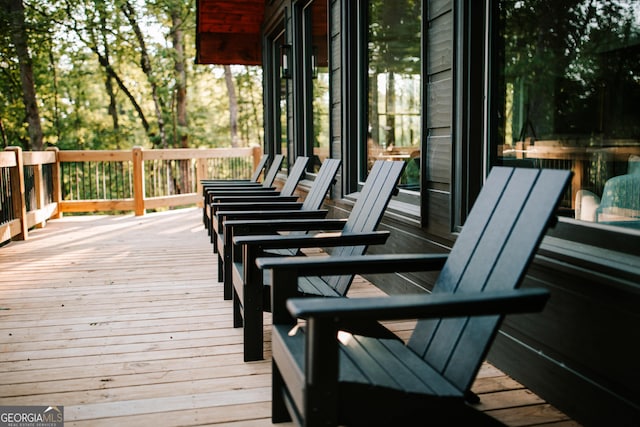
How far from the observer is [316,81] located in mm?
5672

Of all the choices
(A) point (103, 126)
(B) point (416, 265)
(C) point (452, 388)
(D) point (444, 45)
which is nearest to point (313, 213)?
(D) point (444, 45)

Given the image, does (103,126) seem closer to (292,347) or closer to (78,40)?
(78,40)

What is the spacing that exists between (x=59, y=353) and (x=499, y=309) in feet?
7.29

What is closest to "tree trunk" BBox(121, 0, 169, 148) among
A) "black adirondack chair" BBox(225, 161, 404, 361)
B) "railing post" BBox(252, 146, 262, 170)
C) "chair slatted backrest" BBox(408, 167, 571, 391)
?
"railing post" BBox(252, 146, 262, 170)

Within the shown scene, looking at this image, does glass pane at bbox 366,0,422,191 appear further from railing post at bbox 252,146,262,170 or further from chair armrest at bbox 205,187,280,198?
railing post at bbox 252,146,262,170

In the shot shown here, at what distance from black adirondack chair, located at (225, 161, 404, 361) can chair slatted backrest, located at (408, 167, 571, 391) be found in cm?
62

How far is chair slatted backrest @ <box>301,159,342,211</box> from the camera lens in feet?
12.3

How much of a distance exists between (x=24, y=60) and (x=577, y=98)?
11.8 metres

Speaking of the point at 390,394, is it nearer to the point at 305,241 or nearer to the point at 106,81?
the point at 305,241

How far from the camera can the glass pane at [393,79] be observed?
403 cm

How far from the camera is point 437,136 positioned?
114 inches

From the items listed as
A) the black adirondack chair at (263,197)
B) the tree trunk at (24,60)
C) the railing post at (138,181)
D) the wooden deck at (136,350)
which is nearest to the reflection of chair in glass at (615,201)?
the wooden deck at (136,350)

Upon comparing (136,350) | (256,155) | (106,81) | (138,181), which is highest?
(106,81)

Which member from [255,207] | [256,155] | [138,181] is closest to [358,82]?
[255,207]
